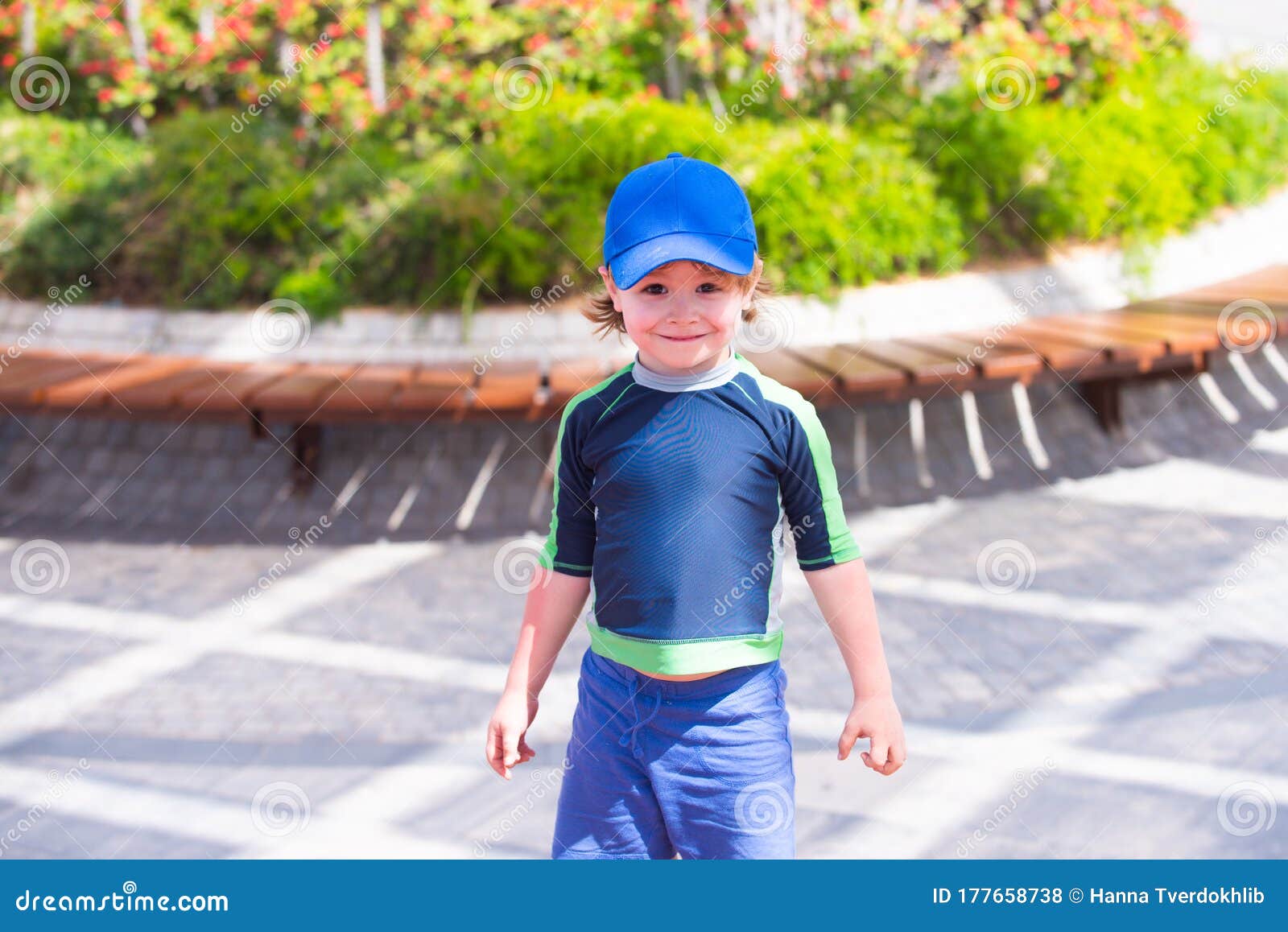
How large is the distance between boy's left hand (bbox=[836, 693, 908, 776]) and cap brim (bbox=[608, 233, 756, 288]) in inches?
26.5

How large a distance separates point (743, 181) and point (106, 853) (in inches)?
175

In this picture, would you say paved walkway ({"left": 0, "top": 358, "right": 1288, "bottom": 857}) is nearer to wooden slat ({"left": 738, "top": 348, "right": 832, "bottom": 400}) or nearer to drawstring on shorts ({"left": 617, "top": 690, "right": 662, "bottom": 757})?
wooden slat ({"left": 738, "top": 348, "right": 832, "bottom": 400})

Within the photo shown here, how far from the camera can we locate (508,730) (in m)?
1.94

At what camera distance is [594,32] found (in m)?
7.95

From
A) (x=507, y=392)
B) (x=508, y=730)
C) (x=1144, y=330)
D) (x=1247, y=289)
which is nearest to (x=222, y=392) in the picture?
(x=507, y=392)

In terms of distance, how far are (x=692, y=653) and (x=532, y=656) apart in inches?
11.3

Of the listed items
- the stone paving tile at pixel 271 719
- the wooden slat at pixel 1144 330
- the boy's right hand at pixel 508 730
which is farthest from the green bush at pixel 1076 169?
the boy's right hand at pixel 508 730

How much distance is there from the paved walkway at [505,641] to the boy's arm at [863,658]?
134 centimetres

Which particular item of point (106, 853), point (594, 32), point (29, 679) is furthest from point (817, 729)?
point (594, 32)

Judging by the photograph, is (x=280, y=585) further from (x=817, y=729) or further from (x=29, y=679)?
(x=817, y=729)

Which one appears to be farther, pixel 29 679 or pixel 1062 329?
pixel 1062 329

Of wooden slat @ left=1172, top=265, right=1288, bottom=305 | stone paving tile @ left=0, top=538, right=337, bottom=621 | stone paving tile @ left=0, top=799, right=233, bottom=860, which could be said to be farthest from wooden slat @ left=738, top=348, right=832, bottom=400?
stone paving tile @ left=0, top=799, right=233, bottom=860

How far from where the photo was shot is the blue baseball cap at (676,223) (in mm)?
1747

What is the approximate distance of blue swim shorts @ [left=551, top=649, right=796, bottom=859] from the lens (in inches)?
73.2
